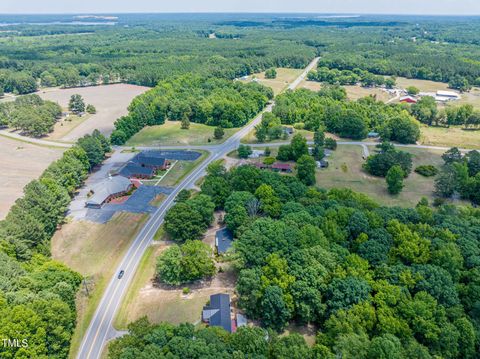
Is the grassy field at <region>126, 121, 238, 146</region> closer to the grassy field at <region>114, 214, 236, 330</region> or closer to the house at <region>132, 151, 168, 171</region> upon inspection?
the house at <region>132, 151, 168, 171</region>

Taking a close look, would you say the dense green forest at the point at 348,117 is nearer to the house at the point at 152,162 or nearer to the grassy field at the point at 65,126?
the house at the point at 152,162

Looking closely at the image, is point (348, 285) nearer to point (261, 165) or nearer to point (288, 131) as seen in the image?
point (261, 165)

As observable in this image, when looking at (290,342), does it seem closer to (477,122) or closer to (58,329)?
(58,329)

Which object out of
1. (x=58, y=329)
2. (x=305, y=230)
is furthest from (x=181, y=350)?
(x=305, y=230)

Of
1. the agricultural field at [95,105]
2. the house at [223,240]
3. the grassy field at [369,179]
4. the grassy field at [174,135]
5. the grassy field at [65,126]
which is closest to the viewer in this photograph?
the house at [223,240]

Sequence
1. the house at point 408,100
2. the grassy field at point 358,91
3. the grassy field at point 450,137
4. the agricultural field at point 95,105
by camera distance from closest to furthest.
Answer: the grassy field at point 450,137, the agricultural field at point 95,105, the house at point 408,100, the grassy field at point 358,91

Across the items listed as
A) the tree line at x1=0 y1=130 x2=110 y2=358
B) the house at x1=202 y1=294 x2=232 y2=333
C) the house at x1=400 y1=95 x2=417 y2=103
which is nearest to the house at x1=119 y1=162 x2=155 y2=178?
the tree line at x1=0 y1=130 x2=110 y2=358

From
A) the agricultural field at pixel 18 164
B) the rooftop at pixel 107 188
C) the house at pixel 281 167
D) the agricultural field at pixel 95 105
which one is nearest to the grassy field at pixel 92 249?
the rooftop at pixel 107 188
